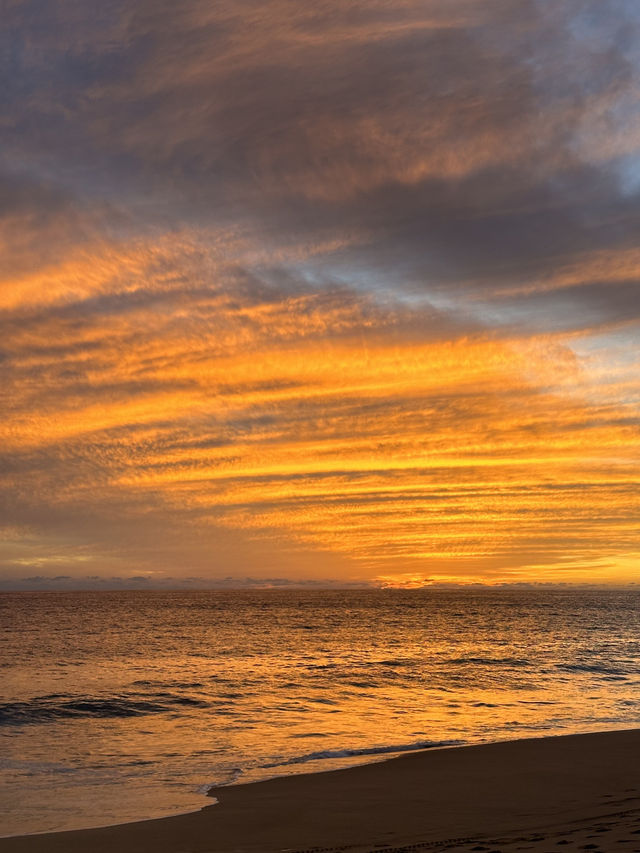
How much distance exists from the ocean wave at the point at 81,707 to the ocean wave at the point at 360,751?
10238 mm

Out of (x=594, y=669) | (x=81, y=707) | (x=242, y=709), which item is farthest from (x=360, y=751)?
(x=594, y=669)

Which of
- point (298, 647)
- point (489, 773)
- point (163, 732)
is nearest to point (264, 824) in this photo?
point (489, 773)

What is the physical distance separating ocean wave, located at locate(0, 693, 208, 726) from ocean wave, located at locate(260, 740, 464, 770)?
10.2 m

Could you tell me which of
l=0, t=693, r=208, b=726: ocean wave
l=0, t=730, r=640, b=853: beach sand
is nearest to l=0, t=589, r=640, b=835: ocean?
l=0, t=693, r=208, b=726: ocean wave

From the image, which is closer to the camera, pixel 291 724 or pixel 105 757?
pixel 105 757

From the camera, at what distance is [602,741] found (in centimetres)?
2311

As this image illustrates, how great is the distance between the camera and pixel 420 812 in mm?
15297

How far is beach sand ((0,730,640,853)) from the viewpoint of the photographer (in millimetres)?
12766

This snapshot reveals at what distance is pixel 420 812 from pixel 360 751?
25.2 feet

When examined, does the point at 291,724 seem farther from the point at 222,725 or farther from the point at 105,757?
the point at 105,757

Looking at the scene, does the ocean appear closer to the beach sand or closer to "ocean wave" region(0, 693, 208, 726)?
"ocean wave" region(0, 693, 208, 726)

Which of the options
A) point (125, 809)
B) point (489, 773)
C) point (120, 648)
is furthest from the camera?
point (120, 648)

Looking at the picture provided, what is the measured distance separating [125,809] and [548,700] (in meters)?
22.6

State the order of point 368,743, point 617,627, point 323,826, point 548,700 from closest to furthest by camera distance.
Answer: point 323,826, point 368,743, point 548,700, point 617,627
